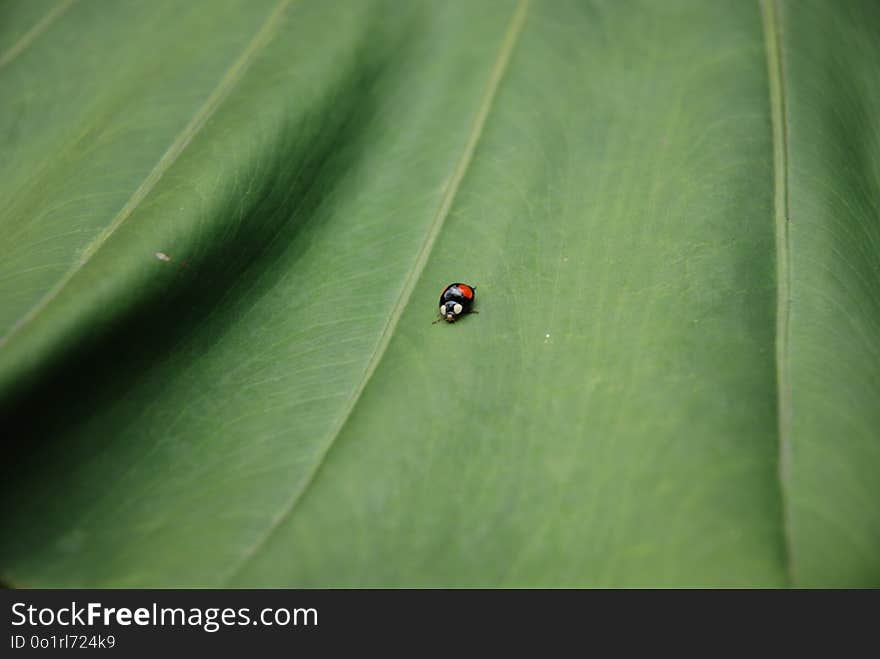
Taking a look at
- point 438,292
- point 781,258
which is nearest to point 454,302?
point 438,292

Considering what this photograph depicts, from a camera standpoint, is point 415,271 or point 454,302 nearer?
point 454,302

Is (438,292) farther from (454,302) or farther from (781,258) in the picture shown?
(781,258)

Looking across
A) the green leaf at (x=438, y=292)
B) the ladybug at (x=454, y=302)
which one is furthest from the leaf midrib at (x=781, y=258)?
the ladybug at (x=454, y=302)

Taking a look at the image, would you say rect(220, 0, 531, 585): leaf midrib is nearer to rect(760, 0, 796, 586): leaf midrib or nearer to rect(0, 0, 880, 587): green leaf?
rect(0, 0, 880, 587): green leaf

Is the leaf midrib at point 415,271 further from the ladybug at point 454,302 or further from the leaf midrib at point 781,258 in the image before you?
the leaf midrib at point 781,258

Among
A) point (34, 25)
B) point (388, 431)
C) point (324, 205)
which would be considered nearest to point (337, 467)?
point (388, 431)

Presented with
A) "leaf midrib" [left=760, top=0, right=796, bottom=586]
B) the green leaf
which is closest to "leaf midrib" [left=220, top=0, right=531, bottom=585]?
the green leaf

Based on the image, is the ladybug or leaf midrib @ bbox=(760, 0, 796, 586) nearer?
leaf midrib @ bbox=(760, 0, 796, 586)
